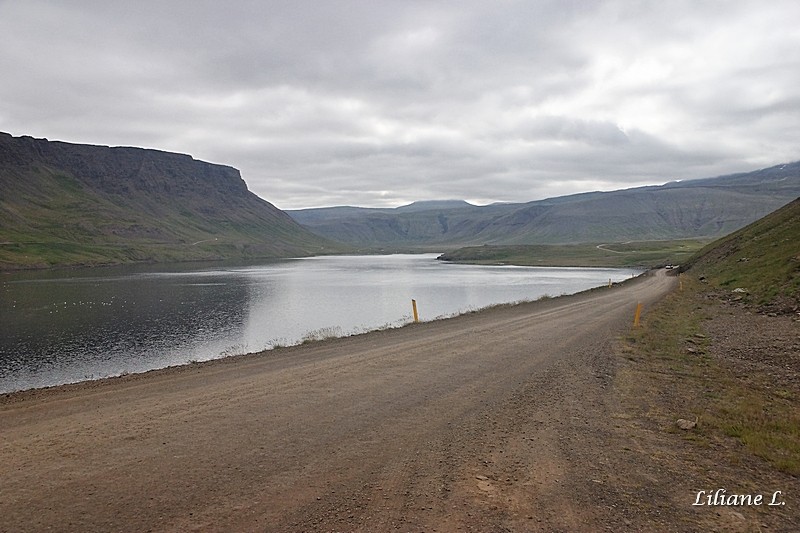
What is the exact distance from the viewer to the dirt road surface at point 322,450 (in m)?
6.32

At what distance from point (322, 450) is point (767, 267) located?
106 feet

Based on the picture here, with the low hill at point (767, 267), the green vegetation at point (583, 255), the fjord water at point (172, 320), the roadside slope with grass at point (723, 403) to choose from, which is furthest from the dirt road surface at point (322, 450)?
the green vegetation at point (583, 255)

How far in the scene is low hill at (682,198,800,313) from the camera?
23406 millimetres

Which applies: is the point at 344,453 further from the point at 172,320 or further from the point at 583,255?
the point at 583,255

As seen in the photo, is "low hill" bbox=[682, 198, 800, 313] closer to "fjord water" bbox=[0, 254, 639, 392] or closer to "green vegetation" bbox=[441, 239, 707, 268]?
"fjord water" bbox=[0, 254, 639, 392]

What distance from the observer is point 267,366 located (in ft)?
53.7

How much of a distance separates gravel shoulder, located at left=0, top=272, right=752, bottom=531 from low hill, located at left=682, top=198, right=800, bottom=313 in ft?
43.8

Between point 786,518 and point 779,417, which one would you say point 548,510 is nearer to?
point 786,518

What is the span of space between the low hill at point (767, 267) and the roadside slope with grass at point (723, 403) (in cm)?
15

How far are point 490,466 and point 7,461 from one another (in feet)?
25.0

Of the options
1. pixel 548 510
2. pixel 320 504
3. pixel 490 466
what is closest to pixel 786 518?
pixel 548 510

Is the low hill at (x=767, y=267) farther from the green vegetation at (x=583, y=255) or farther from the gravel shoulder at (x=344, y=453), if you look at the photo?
the green vegetation at (x=583, y=255)

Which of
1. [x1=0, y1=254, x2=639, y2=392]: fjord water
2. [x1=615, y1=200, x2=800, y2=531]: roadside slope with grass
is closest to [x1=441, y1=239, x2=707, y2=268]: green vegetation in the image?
[x1=0, y1=254, x2=639, y2=392]: fjord water

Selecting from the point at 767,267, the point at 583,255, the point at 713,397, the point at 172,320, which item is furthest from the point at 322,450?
the point at 583,255
